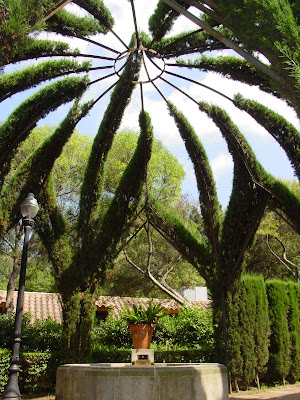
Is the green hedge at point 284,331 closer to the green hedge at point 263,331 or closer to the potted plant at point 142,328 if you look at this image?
the green hedge at point 263,331

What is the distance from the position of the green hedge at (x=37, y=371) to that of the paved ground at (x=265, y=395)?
0.31 m

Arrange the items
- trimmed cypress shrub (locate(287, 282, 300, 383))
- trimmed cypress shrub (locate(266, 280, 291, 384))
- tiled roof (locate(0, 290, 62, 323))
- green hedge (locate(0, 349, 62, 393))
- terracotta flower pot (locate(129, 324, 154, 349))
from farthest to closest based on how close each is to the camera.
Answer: tiled roof (locate(0, 290, 62, 323))
trimmed cypress shrub (locate(287, 282, 300, 383))
trimmed cypress shrub (locate(266, 280, 291, 384))
green hedge (locate(0, 349, 62, 393))
terracotta flower pot (locate(129, 324, 154, 349))

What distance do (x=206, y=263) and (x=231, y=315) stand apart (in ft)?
4.52

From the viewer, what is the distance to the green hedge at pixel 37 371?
28.7 ft

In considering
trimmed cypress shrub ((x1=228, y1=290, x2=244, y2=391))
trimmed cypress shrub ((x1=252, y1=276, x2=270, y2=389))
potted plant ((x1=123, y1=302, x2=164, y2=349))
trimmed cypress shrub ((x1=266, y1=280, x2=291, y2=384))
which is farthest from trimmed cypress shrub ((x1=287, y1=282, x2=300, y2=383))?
potted plant ((x1=123, y1=302, x2=164, y2=349))

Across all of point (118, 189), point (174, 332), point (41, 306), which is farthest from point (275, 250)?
point (118, 189)

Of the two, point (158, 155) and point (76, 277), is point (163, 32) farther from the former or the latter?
point (158, 155)

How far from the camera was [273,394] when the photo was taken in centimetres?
850

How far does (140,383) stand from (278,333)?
572cm

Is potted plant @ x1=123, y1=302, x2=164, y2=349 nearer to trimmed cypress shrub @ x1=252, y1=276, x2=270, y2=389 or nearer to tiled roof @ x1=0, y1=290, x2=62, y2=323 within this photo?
trimmed cypress shrub @ x1=252, y1=276, x2=270, y2=389

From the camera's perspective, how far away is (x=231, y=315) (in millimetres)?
9391

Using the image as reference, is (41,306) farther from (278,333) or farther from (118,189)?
(278,333)

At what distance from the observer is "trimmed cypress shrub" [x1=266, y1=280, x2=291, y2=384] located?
996cm

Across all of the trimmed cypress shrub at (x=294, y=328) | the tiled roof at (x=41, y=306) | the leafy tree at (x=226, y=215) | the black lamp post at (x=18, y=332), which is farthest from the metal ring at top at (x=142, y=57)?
the tiled roof at (x=41, y=306)
